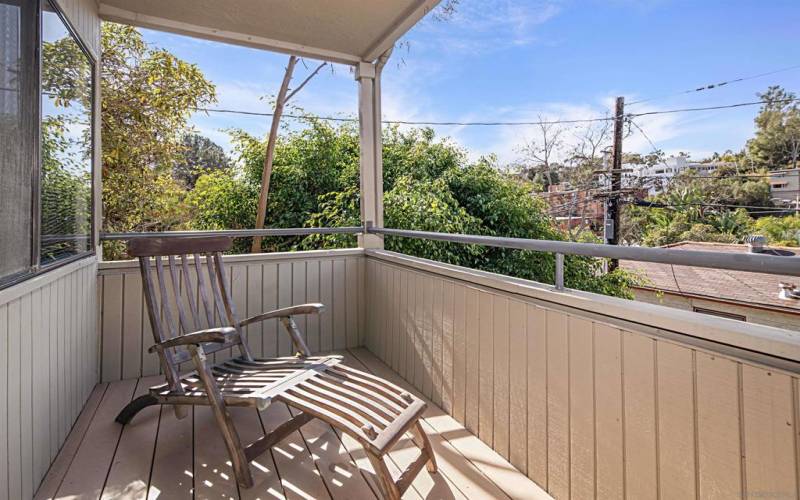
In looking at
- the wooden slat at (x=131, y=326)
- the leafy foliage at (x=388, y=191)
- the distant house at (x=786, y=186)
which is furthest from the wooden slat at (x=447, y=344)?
the distant house at (x=786, y=186)

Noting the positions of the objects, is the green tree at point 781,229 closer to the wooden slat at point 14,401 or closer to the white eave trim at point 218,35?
the white eave trim at point 218,35

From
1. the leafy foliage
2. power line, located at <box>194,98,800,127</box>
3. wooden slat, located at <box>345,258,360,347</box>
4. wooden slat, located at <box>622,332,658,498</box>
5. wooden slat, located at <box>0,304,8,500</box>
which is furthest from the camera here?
power line, located at <box>194,98,800,127</box>

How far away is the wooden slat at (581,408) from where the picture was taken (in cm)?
136

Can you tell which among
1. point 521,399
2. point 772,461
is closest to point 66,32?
point 521,399

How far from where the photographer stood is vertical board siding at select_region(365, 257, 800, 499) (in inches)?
38.0

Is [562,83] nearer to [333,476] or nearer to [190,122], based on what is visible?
[190,122]

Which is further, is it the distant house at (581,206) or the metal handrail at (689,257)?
the distant house at (581,206)

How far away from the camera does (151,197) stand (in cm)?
467

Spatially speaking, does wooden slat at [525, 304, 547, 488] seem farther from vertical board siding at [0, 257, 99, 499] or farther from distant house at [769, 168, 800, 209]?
distant house at [769, 168, 800, 209]

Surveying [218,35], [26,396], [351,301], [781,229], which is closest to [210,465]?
[26,396]

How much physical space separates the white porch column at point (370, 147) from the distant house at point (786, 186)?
4.75m

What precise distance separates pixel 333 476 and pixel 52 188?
160cm

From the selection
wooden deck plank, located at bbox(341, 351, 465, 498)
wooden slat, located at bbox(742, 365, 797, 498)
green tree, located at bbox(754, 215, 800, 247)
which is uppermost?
green tree, located at bbox(754, 215, 800, 247)

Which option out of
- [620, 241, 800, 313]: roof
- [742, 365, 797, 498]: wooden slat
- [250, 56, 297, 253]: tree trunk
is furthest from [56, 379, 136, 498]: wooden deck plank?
[620, 241, 800, 313]: roof
